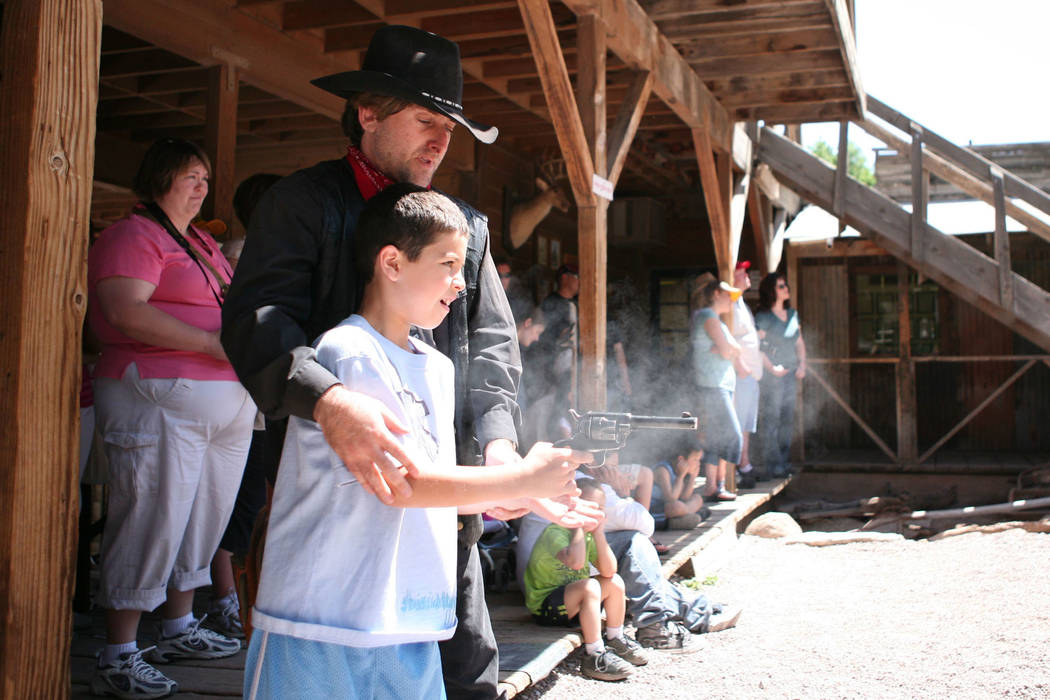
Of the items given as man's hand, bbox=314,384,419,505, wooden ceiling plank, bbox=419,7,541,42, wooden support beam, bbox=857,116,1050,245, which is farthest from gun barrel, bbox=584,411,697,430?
wooden support beam, bbox=857,116,1050,245

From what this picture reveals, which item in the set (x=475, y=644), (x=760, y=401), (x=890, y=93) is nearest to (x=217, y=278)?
(x=475, y=644)

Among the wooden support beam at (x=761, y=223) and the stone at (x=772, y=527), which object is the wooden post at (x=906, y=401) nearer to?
the wooden support beam at (x=761, y=223)

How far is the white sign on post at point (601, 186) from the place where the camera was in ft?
15.9

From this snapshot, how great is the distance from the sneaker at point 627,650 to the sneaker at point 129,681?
2.12 m

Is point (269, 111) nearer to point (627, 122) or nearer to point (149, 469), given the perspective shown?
point (627, 122)

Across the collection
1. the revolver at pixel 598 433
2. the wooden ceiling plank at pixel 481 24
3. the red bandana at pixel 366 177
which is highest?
the wooden ceiling plank at pixel 481 24

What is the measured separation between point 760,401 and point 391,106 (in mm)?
7780

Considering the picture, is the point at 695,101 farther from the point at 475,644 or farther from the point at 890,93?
the point at 890,93

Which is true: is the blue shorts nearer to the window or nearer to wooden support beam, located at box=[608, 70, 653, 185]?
wooden support beam, located at box=[608, 70, 653, 185]

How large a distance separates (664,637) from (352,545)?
346 cm

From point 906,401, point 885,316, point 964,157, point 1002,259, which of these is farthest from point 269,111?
point 885,316

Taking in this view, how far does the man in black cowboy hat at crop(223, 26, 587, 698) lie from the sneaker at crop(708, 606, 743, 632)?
11.2 ft

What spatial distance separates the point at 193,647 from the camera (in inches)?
128

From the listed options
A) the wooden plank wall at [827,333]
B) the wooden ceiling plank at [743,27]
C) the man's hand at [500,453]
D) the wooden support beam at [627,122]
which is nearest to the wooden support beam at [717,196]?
the wooden ceiling plank at [743,27]
